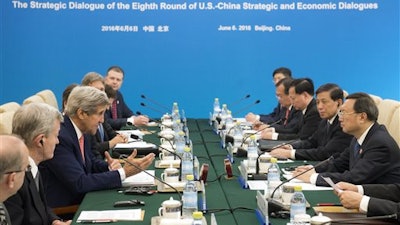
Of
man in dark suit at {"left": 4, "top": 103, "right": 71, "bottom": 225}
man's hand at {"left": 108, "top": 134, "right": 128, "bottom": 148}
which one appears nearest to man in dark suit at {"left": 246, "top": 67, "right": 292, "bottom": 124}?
man's hand at {"left": 108, "top": 134, "right": 128, "bottom": 148}

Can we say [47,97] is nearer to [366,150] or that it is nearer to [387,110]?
[387,110]

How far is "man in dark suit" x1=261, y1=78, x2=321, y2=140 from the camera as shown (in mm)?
5062

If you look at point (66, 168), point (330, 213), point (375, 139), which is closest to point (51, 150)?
point (66, 168)

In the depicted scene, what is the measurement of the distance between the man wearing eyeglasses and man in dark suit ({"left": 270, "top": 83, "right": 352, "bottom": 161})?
7.65 ft

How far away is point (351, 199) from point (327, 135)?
6.05 ft

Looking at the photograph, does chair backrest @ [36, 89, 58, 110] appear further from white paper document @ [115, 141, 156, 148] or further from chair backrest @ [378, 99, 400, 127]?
chair backrest @ [378, 99, 400, 127]

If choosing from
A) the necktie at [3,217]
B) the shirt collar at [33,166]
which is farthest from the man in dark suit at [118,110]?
the necktie at [3,217]

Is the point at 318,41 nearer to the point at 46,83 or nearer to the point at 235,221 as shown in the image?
the point at 46,83

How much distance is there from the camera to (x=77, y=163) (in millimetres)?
3131

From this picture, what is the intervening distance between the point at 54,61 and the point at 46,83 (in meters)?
0.27

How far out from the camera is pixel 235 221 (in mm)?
2520

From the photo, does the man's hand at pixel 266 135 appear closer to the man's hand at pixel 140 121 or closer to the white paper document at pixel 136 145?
the white paper document at pixel 136 145

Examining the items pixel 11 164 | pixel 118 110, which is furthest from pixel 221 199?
pixel 118 110

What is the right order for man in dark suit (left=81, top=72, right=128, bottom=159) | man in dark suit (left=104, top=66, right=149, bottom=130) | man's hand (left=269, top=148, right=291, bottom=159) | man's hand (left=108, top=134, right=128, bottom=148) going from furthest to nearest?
man in dark suit (left=104, top=66, right=149, bottom=130), man's hand (left=108, top=134, right=128, bottom=148), man in dark suit (left=81, top=72, right=128, bottom=159), man's hand (left=269, top=148, right=291, bottom=159)
